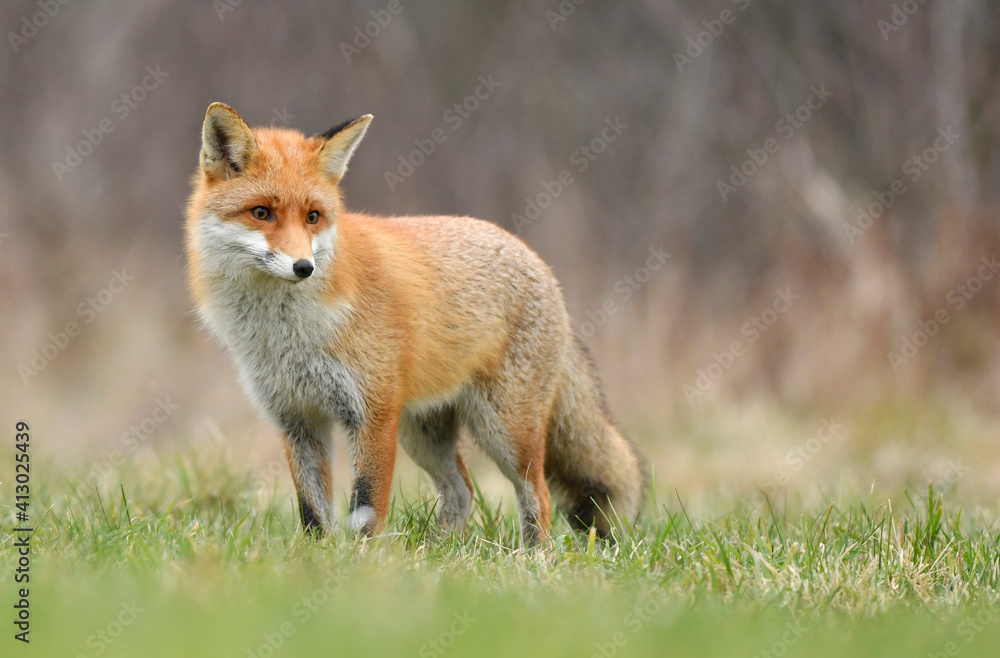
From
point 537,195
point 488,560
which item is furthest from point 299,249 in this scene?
point 537,195

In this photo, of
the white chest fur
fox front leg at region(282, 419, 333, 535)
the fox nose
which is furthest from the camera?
fox front leg at region(282, 419, 333, 535)

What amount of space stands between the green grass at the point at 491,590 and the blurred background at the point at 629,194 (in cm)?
303

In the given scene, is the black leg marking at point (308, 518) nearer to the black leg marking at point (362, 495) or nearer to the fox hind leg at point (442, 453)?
the black leg marking at point (362, 495)

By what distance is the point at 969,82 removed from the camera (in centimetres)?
902

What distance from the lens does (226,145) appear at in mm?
4203

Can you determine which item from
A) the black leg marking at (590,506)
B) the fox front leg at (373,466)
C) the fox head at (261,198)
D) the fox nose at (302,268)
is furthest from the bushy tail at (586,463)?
the fox nose at (302,268)

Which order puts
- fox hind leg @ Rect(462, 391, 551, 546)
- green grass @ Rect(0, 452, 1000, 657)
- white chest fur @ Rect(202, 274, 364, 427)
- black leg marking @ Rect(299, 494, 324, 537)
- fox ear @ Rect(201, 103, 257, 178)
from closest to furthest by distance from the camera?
green grass @ Rect(0, 452, 1000, 657) → fox ear @ Rect(201, 103, 257, 178) → white chest fur @ Rect(202, 274, 364, 427) → black leg marking @ Rect(299, 494, 324, 537) → fox hind leg @ Rect(462, 391, 551, 546)

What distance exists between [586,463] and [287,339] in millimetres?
1839

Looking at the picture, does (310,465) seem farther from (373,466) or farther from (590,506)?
(590,506)

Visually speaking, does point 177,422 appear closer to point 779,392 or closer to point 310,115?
point 310,115

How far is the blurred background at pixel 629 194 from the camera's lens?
870 cm

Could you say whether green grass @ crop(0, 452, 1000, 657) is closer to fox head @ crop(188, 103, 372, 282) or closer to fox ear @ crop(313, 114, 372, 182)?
fox head @ crop(188, 103, 372, 282)

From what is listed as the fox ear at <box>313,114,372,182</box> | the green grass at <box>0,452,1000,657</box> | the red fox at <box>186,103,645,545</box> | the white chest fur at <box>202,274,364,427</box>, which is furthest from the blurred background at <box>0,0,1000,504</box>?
the fox ear at <box>313,114,372,182</box>

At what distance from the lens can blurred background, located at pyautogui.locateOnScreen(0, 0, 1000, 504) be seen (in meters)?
8.70
